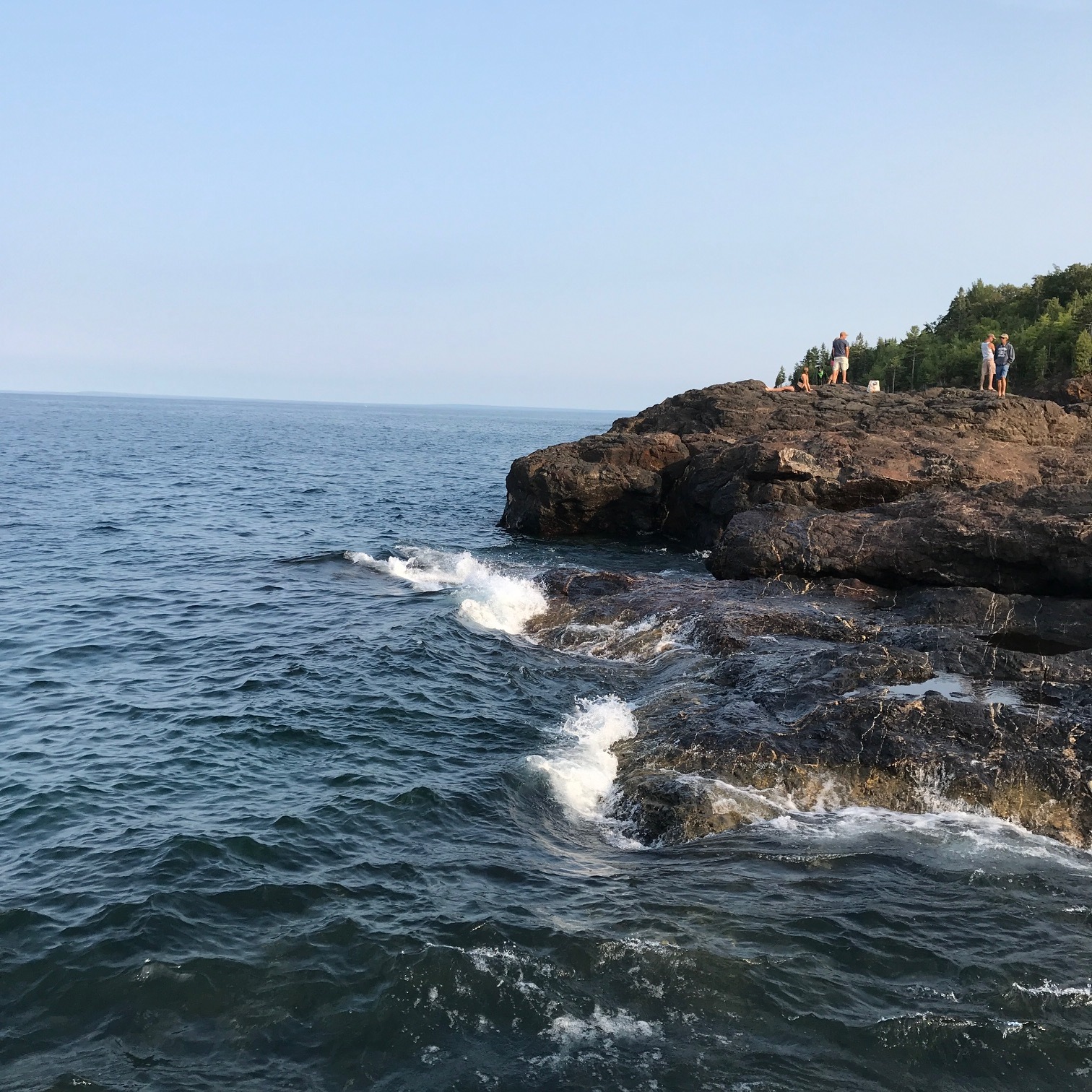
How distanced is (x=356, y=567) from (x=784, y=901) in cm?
2174

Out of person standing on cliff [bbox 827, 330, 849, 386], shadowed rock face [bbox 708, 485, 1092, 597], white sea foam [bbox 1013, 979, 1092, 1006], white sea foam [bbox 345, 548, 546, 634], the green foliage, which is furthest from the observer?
person standing on cliff [bbox 827, 330, 849, 386]

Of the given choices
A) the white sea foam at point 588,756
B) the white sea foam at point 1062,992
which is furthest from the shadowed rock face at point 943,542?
the white sea foam at point 1062,992

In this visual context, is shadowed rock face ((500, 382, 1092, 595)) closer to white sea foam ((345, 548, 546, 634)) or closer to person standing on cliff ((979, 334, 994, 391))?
person standing on cliff ((979, 334, 994, 391))

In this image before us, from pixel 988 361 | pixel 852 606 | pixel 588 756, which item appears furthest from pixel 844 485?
pixel 588 756

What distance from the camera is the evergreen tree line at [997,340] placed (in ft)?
138

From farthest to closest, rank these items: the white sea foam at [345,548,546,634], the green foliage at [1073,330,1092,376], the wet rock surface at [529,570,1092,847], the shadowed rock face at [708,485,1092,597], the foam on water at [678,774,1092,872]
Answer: the green foliage at [1073,330,1092,376], the white sea foam at [345,548,546,634], the shadowed rock face at [708,485,1092,597], the wet rock surface at [529,570,1092,847], the foam on water at [678,774,1092,872]

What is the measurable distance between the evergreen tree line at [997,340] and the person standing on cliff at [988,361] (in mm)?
2570

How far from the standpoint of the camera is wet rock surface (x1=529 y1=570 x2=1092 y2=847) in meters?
12.4

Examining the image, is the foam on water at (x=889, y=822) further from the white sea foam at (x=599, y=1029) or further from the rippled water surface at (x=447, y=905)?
the white sea foam at (x=599, y=1029)

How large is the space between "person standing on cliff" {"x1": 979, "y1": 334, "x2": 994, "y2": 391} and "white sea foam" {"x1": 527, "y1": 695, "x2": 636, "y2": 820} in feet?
91.1

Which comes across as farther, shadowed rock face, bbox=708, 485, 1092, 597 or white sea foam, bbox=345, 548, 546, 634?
white sea foam, bbox=345, 548, 546, 634

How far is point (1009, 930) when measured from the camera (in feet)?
31.8

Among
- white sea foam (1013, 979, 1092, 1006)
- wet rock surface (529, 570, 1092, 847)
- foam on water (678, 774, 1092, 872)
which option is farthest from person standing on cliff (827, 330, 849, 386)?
white sea foam (1013, 979, 1092, 1006)

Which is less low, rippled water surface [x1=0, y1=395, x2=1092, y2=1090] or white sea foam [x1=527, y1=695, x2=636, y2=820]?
white sea foam [x1=527, y1=695, x2=636, y2=820]
